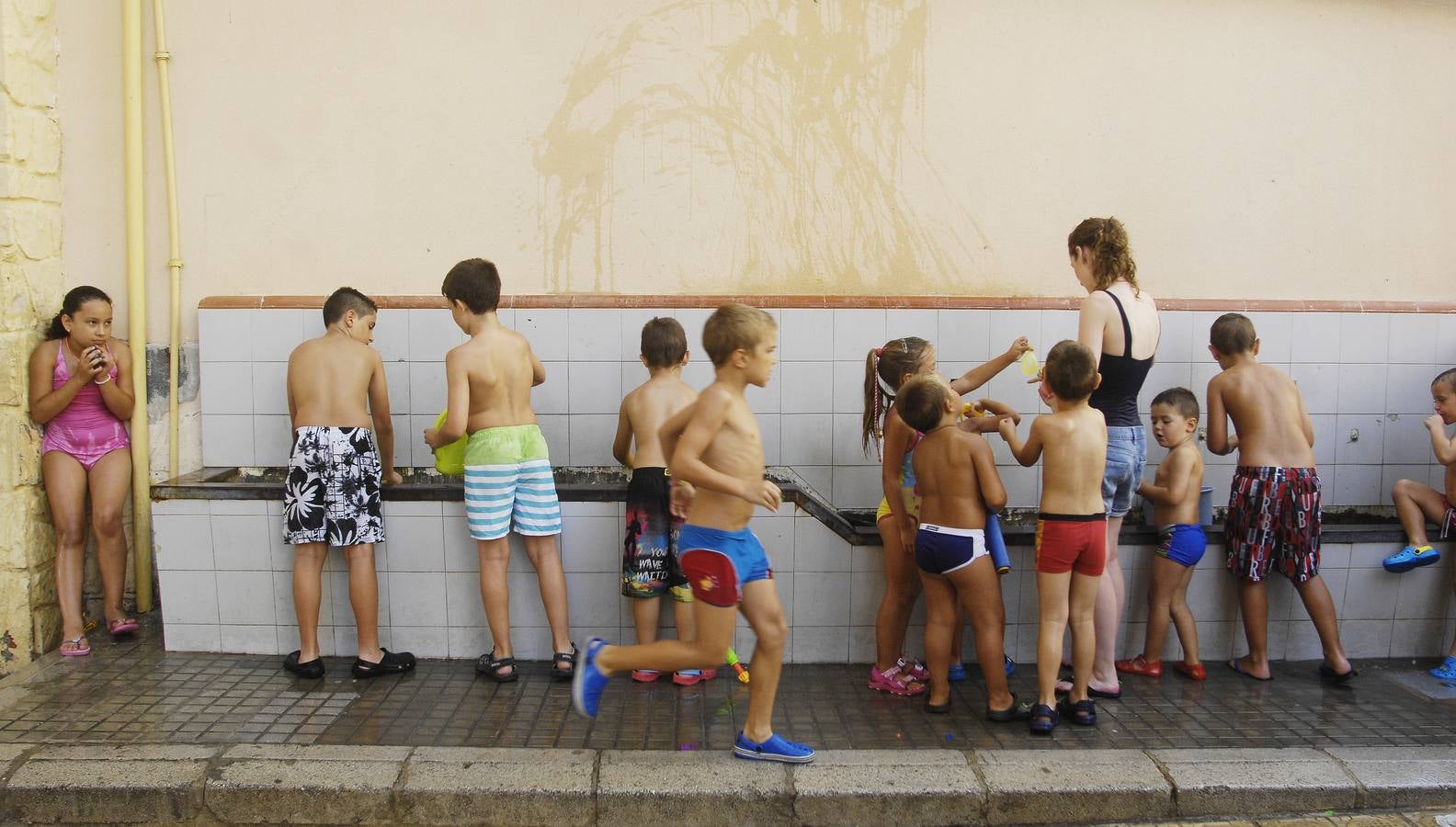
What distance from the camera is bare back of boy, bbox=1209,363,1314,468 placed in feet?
16.1

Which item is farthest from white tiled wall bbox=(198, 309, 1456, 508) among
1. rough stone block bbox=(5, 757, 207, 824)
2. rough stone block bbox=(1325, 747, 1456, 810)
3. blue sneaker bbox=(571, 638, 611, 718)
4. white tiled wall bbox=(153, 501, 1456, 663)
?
rough stone block bbox=(5, 757, 207, 824)

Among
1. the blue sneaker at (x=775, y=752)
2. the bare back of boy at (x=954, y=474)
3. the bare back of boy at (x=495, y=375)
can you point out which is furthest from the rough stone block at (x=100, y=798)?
the bare back of boy at (x=954, y=474)

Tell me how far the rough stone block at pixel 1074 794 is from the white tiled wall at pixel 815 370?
217cm

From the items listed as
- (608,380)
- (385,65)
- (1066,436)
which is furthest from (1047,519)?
(385,65)

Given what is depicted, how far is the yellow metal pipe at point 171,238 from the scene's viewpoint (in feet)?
17.9

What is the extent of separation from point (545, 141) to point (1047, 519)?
3.35 metres

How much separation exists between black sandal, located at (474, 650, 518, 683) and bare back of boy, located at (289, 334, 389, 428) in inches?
50.3

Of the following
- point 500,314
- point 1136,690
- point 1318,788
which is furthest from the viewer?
point 500,314

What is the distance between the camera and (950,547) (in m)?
4.24

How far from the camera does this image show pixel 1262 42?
579 centimetres

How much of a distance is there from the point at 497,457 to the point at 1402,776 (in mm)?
3869

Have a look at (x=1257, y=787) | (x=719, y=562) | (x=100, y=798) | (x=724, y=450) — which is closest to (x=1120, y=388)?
(x=1257, y=787)

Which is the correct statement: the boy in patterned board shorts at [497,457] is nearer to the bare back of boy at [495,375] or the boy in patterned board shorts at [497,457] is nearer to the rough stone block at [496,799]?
the bare back of boy at [495,375]

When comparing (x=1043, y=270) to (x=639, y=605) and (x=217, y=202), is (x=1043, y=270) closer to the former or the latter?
(x=639, y=605)
